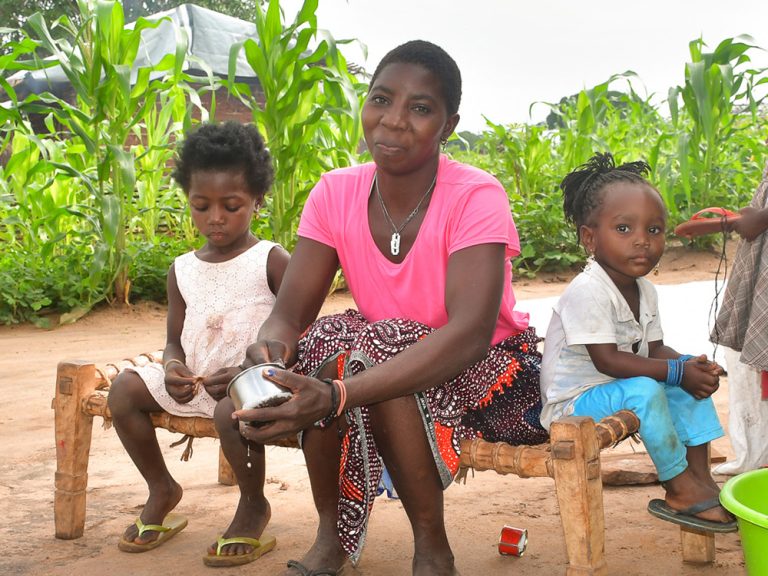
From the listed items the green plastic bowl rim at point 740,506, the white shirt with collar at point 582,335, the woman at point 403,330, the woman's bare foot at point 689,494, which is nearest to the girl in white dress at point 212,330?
the woman at point 403,330

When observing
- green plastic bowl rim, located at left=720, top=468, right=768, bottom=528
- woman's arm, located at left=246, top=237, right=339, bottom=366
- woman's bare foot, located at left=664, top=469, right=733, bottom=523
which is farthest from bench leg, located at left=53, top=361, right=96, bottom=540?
green plastic bowl rim, located at left=720, top=468, right=768, bottom=528

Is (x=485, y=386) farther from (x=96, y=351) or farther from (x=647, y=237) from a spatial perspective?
(x=96, y=351)

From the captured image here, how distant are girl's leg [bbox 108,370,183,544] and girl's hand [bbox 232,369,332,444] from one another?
755 millimetres

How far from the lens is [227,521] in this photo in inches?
105

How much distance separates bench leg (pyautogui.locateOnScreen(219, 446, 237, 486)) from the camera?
2948 mm

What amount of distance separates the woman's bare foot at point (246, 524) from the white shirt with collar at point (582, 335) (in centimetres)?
82

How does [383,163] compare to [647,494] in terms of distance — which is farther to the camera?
[647,494]

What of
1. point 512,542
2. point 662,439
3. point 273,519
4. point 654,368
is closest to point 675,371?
point 654,368

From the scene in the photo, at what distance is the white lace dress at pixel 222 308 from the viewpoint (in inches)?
101

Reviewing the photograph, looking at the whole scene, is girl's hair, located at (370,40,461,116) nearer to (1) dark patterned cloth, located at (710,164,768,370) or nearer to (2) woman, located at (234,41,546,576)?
(2) woman, located at (234,41,546,576)

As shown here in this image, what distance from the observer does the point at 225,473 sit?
9.73ft

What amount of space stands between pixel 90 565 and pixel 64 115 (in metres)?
3.56

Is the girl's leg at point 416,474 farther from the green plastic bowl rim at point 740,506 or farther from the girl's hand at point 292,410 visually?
the green plastic bowl rim at point 740,506

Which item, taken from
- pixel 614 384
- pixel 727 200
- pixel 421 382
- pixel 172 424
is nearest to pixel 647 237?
pixel 614 384
